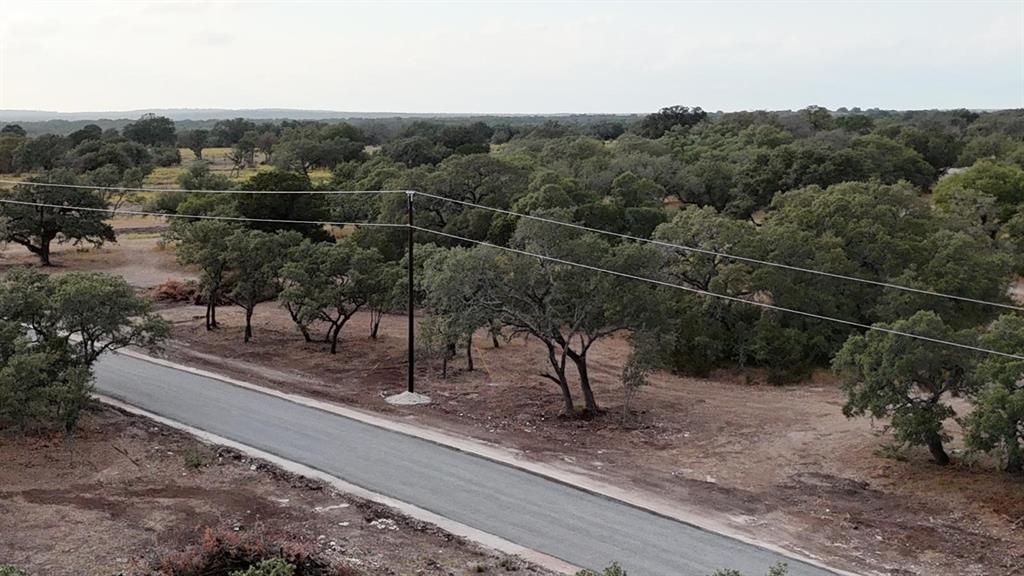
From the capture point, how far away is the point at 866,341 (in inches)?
767

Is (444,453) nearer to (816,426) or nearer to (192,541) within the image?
(192,541)

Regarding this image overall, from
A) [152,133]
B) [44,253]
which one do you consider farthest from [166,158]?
[44,253]

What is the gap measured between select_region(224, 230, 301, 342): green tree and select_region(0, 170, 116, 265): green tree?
1534 centimetres

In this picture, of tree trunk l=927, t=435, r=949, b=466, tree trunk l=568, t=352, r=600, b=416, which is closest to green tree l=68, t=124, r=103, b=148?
tree trunk l=568, t=352, r=600, b=416

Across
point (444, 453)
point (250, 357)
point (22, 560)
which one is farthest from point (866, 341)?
point (250, 357)

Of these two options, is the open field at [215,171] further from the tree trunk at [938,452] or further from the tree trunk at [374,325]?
the tree trunk at [938,452]

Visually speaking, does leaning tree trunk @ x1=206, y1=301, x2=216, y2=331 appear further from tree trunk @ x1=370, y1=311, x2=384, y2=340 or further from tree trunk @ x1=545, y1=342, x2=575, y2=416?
tree trunk @ x1=545, y1=342, x2=575, y2=416

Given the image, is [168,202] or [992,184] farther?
[168,202]

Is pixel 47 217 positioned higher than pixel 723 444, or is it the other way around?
pixel 47 217

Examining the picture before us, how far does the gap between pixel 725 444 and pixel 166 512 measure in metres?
12.4

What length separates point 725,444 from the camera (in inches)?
818

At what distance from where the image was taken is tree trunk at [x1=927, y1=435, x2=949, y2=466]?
18.7 metres

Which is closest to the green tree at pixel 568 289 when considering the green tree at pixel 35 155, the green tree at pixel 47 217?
the green tree at pixel 47 217

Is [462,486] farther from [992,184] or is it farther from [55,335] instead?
[992,184]
